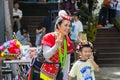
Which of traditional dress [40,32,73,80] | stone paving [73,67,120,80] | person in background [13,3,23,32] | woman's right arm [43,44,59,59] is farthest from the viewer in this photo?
person in background [13,3,23,32]

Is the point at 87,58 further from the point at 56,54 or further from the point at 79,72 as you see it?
the point at 56,54

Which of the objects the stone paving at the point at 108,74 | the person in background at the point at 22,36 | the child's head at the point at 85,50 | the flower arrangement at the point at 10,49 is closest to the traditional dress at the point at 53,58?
the child's head at the point at 85,50

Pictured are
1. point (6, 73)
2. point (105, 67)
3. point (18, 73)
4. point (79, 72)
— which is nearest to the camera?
point (79, 72)

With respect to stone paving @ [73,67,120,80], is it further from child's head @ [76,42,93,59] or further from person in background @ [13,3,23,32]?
Answer: child's head @ [76,42,93,59]

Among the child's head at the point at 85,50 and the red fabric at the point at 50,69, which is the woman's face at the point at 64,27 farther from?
the child's head at the point at 85,50

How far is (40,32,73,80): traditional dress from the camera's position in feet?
22.5

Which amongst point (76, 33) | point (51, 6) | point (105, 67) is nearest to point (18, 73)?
point (76, 33)

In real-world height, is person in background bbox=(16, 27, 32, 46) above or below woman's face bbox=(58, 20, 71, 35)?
below

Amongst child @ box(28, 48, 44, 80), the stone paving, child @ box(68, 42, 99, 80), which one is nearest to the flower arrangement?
child @ box(28, 48, 44, 80)

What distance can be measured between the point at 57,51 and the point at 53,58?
A: 0.15 meters

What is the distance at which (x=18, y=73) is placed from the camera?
29.0 ft

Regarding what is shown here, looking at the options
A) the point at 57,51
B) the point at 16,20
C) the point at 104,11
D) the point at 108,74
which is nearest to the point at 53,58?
the point at 57,51

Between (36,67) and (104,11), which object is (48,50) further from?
(104,11)

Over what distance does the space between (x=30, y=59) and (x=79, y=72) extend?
0.93 m
